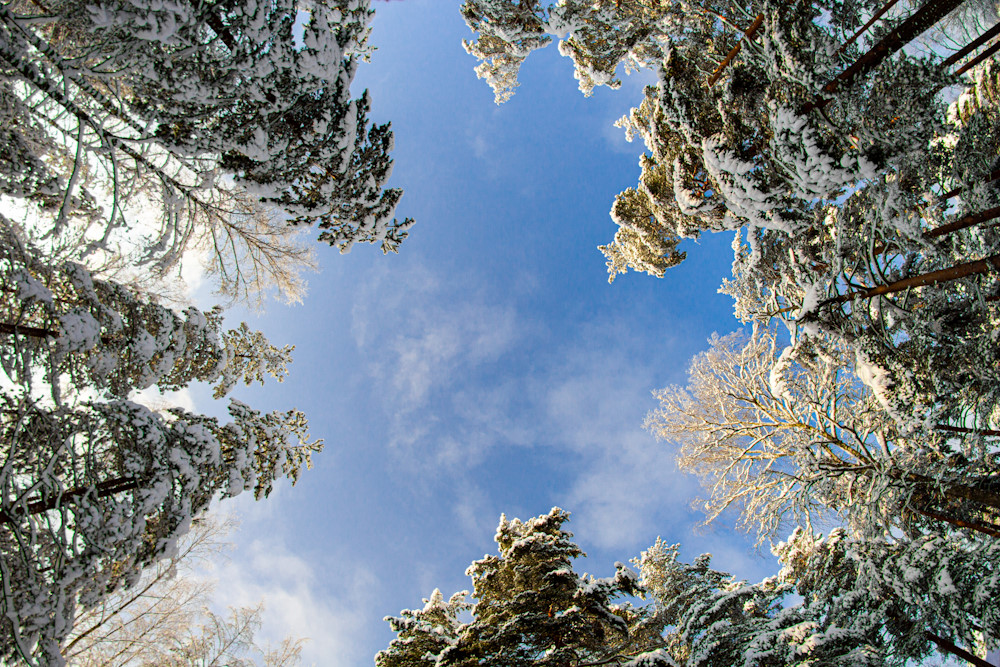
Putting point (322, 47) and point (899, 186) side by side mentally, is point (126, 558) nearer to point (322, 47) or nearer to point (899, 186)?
point (322, 47)

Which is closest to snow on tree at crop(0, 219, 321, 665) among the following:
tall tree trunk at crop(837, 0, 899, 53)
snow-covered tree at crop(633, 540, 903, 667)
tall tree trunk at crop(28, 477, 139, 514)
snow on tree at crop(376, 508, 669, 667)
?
tall tree trunk at crop(28, 477, 139, 514)

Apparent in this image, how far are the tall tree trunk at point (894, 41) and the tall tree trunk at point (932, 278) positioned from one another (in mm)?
2407

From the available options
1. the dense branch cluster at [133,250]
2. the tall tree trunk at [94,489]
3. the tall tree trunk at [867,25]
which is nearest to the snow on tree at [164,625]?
the dense branch cluster at [133,250]

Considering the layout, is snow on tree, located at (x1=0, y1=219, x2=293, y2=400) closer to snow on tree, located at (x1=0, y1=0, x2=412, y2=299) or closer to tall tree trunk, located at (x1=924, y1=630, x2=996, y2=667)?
snow on tree, located at (x1=0, y1=0, x2=412, y2=299)

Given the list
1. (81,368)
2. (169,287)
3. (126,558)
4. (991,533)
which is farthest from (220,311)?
(991,533)

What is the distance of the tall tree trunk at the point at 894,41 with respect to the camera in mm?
4434

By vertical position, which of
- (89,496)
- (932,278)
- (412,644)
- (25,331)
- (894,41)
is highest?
(894,41)

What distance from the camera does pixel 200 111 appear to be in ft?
18.1

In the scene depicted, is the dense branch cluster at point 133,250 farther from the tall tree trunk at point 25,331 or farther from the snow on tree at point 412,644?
the snow on tree at point 412,644

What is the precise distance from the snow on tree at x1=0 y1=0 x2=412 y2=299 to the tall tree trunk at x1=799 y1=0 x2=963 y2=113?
251 inches

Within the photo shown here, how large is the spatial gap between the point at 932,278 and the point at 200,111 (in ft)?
31.3

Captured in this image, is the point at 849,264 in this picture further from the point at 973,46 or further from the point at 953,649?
the point at 953,649

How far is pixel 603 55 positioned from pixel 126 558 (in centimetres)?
1158

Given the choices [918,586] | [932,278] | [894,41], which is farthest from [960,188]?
[918,586]
